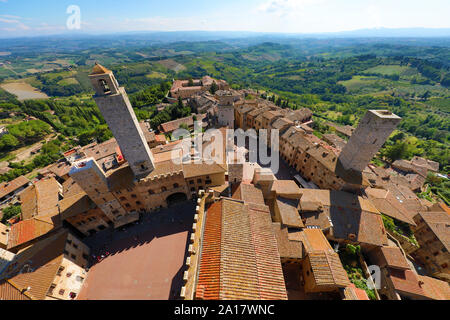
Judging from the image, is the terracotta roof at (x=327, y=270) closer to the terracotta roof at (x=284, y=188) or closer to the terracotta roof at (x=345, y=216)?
the terracotta roof at (x=345, y=216)

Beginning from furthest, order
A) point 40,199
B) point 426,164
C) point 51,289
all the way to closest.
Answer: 1. point 426,164
2. point 40,199
3. point 51,289

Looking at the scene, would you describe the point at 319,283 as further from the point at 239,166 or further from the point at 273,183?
the point at 239,166

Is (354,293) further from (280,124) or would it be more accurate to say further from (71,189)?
(71,189)

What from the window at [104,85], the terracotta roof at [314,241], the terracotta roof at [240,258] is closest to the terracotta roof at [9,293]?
the terracotta roof at [240,258]

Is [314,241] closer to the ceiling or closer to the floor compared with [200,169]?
closer to the floor

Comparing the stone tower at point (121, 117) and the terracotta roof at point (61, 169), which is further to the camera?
the terracotta roof at point (61, 169)

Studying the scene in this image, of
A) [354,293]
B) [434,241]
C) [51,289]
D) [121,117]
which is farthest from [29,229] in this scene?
[434,241]

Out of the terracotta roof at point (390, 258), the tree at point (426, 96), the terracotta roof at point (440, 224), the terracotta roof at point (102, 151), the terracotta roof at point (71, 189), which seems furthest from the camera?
the tree at point (426, 96)
